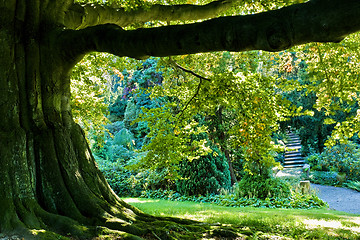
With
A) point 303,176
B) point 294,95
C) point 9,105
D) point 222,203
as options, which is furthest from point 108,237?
point 294,95

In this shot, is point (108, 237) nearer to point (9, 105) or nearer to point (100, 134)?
point (9, 105)

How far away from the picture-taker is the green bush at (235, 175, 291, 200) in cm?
1123

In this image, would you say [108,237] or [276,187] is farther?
[276,187]

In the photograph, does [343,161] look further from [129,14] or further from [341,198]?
[129,14]

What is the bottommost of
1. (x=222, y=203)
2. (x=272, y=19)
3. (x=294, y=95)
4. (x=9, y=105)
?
(x=222, y=203)

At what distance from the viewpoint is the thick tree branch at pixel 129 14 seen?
593 cm

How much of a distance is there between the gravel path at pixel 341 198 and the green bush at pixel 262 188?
6.72 ft

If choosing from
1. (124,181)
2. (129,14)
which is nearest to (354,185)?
(124,181)

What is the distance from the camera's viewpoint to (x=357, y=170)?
53.0 feet

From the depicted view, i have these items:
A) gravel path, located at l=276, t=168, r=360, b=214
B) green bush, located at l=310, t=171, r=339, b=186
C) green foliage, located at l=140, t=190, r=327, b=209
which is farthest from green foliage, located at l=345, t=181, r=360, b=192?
green foliage, located at l=140, t=190, r=327, b=209

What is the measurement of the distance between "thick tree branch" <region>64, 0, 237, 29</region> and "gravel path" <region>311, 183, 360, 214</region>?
880cm

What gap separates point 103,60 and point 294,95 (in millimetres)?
18160

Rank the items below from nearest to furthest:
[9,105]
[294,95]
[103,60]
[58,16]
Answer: [9,105] < [58,16] < [103,60] < [294,95]

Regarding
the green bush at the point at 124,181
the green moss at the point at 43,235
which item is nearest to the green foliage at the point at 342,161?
the green bush at the point at 124,181
